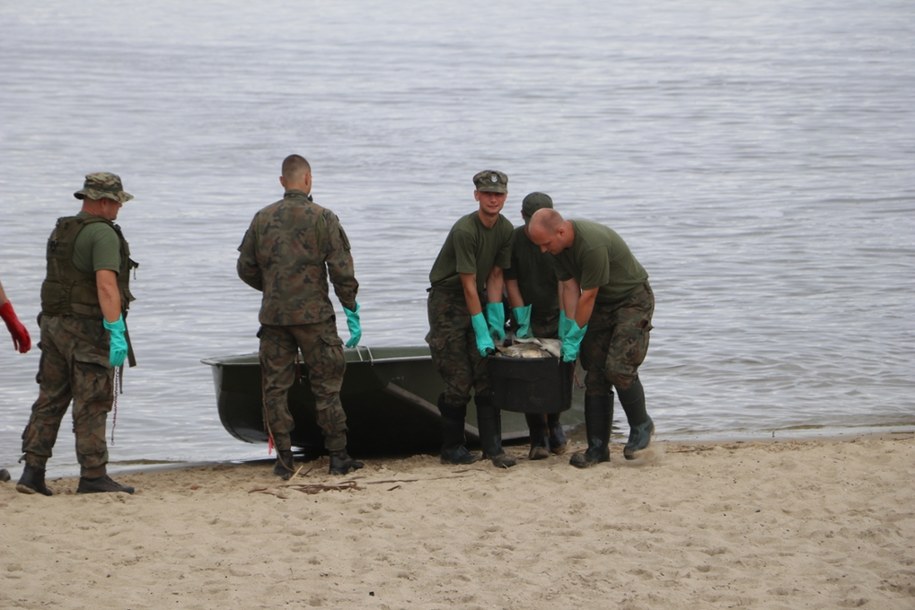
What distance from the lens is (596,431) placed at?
366 inches

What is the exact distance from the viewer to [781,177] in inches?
1160

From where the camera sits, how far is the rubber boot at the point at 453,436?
9.54 meters

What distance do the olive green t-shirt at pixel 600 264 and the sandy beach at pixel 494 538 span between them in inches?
45.9

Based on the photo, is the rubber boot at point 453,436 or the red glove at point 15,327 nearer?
the red glove at point 15,327

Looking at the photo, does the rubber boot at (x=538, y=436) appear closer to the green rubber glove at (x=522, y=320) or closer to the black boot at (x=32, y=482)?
the green rubber glove at (x=522, y=320)

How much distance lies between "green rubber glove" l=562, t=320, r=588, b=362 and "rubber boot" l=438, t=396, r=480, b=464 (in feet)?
2.99

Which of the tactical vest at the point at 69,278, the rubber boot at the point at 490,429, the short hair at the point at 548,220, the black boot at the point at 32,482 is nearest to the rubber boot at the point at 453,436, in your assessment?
the rubber boot at the point at 490,429

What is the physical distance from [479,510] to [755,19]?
60377 millimetres

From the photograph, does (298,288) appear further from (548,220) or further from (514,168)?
(514,168)

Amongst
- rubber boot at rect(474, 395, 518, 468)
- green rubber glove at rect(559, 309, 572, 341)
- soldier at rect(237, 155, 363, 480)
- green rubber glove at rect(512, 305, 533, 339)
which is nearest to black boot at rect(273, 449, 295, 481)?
soldier at rect(237, 155, 363, 480)

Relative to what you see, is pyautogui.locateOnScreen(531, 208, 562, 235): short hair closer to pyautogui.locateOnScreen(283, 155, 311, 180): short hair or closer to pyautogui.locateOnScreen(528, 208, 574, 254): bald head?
pyautogui.locateOnScreen(528, 208, 574, 254): bald head

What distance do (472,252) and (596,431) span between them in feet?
4.63

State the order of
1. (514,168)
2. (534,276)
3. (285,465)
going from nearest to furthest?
(285,465) → (534,276) → (514,168)

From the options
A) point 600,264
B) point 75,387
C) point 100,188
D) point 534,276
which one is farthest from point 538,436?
point 100,188
